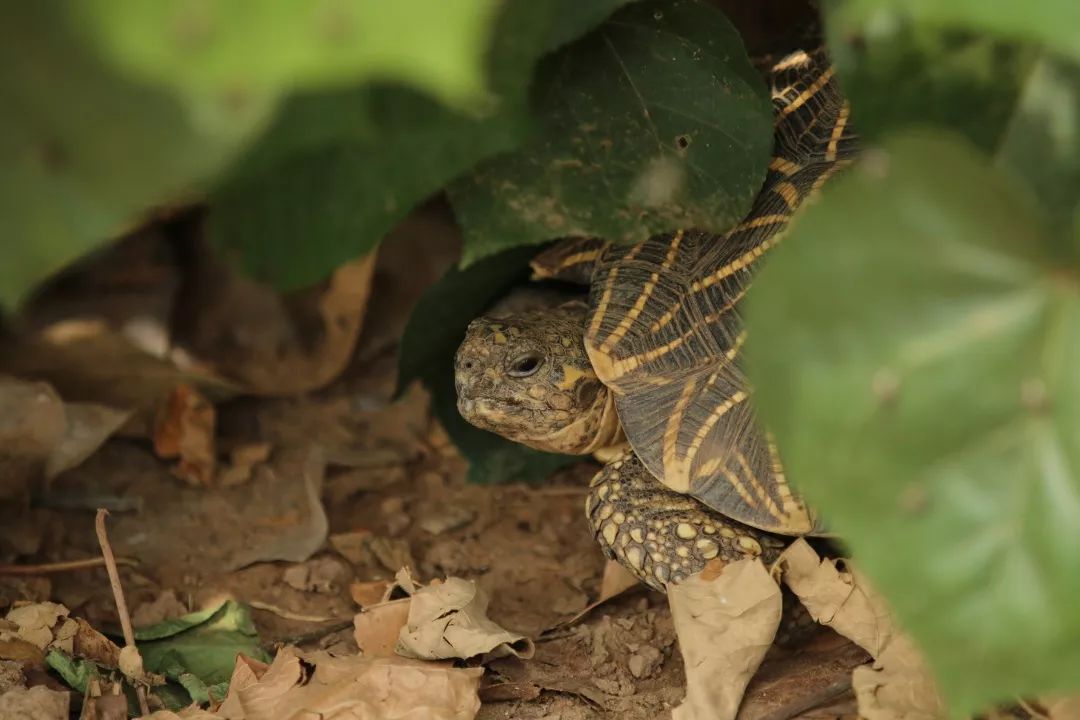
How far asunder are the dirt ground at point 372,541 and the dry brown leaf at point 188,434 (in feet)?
0.15

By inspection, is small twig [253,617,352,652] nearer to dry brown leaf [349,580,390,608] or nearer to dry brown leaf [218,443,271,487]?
dry brown leaf [349,580,390,608]

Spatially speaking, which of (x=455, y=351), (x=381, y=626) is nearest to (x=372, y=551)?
(x=381, y=626)

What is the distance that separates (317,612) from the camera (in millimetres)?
2582

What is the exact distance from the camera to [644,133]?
2072mm

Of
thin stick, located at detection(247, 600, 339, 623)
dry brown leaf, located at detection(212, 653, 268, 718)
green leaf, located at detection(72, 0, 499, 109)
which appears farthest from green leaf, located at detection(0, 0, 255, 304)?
thin stick, located at detection(247, 600, 339, 623)

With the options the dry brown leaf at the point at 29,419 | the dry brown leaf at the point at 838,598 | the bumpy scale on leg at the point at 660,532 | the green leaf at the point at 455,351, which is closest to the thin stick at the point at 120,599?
the dry brown leaf at the point at 29,419

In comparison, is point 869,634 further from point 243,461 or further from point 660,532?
point 243,461

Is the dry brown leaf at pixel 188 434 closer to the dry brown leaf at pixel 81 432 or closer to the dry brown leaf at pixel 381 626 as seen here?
the dry brown leaf at pixel 81 432

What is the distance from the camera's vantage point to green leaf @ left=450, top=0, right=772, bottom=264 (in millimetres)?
2018

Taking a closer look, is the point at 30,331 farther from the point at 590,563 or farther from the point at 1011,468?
the point at 1011,468

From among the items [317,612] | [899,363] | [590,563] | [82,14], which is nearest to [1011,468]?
[899,363]

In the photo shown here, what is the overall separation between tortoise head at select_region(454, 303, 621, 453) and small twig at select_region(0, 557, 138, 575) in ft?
3.12

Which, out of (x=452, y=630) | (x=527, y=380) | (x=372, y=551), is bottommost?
(x=372, y=551)

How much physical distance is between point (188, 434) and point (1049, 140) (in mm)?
2375
